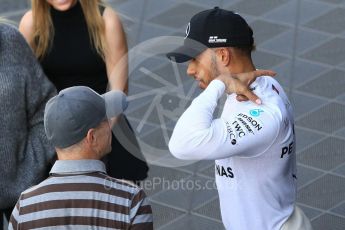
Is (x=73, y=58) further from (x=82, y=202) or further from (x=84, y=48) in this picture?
(x=82, y=202)

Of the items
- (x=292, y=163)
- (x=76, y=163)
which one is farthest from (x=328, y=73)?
(x=76, y=163)

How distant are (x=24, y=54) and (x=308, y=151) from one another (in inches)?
115

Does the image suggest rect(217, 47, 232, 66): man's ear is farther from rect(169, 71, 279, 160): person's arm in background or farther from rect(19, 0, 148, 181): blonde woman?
rect(19, 0, 148, 181): blonde woman

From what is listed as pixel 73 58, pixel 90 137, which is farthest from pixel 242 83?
pixel 73 58

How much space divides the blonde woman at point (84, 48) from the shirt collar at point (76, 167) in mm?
1273

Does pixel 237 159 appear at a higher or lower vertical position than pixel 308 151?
higher

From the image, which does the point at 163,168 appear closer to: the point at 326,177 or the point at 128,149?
the point at 326,177

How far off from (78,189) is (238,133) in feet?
2.37

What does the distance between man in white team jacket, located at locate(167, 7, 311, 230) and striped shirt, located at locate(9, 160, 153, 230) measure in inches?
16.1

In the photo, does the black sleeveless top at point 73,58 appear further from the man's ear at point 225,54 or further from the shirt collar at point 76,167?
the shirt collar at point 76,167

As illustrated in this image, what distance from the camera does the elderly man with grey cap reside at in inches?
144

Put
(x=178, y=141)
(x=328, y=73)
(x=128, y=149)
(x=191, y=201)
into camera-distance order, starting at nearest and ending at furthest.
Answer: (x=178, y=141), (x=128, y=149), (x=191, y=201), (x=328, y=73)

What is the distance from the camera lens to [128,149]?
16.5 ft

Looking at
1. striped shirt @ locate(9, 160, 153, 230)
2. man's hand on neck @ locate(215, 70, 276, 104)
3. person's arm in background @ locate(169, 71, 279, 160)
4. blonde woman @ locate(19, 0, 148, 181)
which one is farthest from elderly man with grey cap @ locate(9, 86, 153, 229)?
blonde woman @ locate(19, 0, 148, 181)
